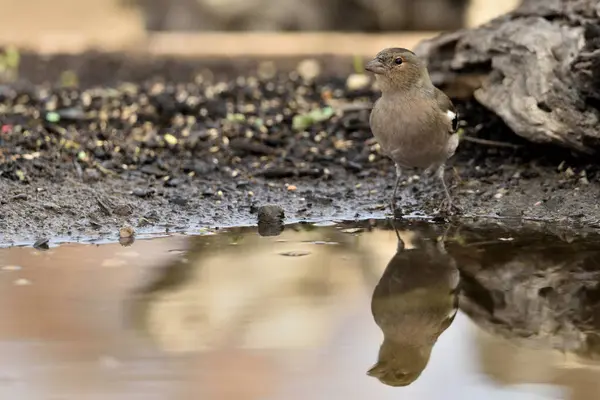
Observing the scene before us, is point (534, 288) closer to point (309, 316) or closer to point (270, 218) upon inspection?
point (309, 316)

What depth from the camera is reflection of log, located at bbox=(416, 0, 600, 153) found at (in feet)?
16.5

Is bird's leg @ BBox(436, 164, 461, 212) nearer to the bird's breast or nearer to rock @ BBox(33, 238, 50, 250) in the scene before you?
the bird's breast

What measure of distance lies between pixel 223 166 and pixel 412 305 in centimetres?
244

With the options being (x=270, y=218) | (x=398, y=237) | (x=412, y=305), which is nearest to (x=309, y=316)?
(x=412, y=305)

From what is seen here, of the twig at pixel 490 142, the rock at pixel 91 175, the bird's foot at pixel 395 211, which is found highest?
the twig at pixel 490 142

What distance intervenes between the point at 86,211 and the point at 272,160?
145 cm

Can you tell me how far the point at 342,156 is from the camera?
6035 millimetres

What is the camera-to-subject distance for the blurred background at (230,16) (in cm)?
1140

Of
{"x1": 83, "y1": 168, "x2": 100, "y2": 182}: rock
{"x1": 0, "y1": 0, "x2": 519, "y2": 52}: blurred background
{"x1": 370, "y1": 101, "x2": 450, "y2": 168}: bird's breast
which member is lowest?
{"x1": 83, "y1": 168, "x2": 100, "y2": 182}: rock

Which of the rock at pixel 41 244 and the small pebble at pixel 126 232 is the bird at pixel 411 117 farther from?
the rock at pixel 41 244

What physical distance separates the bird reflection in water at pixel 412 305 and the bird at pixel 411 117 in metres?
0.63

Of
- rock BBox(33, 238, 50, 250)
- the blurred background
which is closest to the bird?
rock BBox(33, 238, 50, 250)

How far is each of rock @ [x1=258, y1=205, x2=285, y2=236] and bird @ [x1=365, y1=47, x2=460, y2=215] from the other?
0.68 metres

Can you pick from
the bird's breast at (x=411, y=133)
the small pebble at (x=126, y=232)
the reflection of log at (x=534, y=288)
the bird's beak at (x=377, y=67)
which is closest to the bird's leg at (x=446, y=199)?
the bird's breast at (x=411, y=133)
